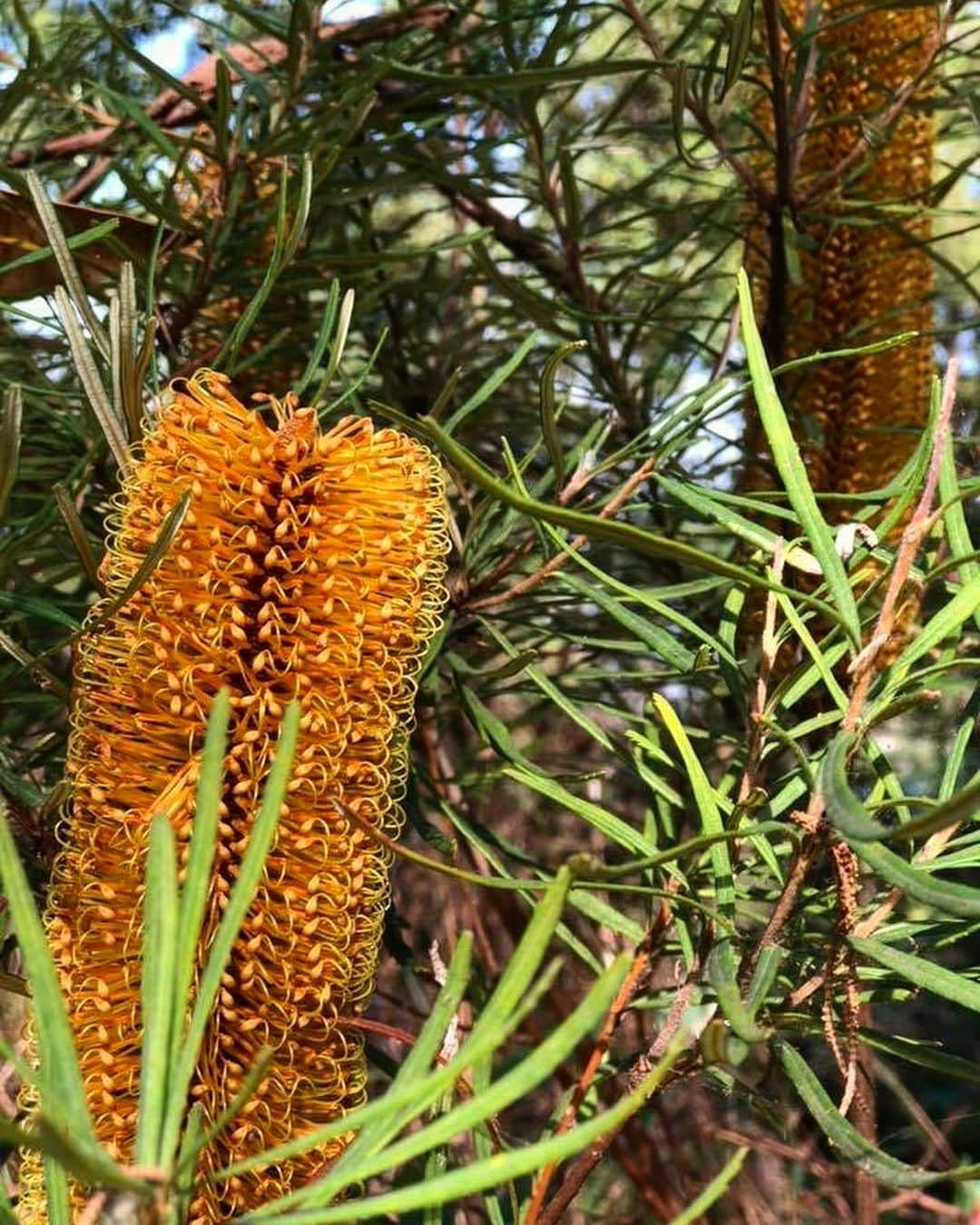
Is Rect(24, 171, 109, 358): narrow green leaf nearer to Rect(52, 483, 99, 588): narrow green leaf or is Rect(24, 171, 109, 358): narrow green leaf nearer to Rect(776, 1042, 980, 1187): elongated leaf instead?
Rect(52, 483, 99, 588): narrow green leaf

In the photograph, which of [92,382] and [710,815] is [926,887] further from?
[92,382]

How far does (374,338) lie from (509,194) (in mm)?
182

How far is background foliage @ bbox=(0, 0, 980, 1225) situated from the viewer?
0.39 m

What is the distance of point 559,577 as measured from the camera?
58 centimetres

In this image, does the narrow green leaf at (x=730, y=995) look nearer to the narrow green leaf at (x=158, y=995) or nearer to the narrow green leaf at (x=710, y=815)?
the narrow green leaf at (x=710, y=815)

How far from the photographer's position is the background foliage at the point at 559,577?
395mm

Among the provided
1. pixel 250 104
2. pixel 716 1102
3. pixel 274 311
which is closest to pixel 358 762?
pixel 274 311

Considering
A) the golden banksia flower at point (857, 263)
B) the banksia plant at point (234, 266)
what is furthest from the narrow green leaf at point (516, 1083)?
the golden banksia flower at point (857, 263)

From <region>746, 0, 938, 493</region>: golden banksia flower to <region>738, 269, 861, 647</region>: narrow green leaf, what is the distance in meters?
0.37

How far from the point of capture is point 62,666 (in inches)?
39.1

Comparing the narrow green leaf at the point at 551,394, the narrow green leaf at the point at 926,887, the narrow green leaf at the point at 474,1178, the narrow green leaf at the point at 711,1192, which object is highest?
the narrow green leaf at the point at 551,394

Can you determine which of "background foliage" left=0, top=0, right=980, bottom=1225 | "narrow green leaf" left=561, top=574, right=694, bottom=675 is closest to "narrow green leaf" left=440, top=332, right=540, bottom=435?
"background foliage" left=0, top=0, right=980, bottom=1225

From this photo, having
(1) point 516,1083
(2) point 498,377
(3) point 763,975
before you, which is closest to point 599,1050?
(3) point 763,975

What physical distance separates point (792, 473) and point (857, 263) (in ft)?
1.36
